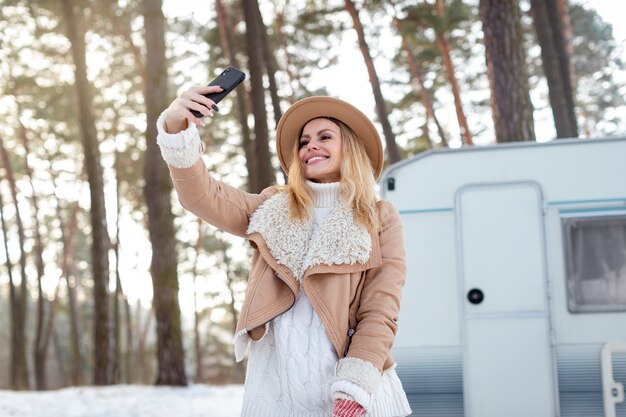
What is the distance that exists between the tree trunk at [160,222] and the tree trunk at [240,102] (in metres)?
1.48

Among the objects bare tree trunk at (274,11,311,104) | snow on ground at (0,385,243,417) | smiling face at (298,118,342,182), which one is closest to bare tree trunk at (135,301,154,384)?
bare tree trunk at (274,11,311,104)

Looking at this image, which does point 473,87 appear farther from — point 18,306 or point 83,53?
point 18,306

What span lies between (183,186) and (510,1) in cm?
714

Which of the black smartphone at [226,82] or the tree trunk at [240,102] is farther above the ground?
the tree trunk at [240,102]

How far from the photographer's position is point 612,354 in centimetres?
539

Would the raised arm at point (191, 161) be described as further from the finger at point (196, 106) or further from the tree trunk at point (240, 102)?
the tree trunk at point (240, 102)

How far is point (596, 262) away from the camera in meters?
5.54

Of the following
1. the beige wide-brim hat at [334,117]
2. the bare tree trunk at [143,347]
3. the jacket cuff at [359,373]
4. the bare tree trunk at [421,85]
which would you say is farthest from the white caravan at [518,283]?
the bare tree trunk at [143,347]

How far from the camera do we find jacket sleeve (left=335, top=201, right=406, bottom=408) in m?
2.18

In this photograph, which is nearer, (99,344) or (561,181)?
(561,181)

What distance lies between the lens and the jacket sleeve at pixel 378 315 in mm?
2182

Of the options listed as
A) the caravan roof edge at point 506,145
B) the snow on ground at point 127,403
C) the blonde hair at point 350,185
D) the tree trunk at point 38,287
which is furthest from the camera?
the tree trunk at point 38,287

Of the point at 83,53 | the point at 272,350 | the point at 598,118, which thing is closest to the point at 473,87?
the point at 598,118

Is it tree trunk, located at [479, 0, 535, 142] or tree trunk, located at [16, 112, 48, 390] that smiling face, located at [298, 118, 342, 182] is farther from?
tree trunk, located at [16, 112, 48, 390]
